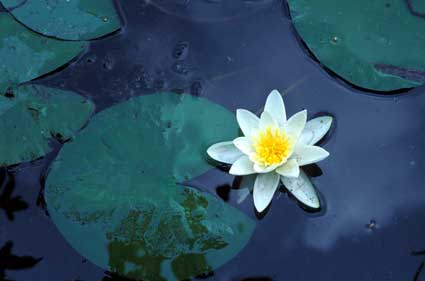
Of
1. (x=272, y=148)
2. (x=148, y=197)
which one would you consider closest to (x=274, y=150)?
(x=272, y=148)

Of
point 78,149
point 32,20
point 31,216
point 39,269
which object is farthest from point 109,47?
point 39,269

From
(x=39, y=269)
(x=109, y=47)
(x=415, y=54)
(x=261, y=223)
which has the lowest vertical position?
(x=39, y=269)

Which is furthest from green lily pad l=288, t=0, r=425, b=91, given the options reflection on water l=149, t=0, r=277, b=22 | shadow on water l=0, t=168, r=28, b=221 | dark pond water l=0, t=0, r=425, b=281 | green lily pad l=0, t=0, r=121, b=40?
shadow on water l=0, t=168, r=28, b=221

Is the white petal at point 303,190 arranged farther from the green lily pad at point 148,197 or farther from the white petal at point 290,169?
the green lily pad at point 148,197

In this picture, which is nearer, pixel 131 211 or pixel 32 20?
pixel 131 211

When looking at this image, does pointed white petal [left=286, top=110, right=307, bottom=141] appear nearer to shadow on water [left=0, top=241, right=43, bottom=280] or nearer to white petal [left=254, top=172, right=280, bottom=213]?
white petal [left=254, top=172, right=280, bottom=213]

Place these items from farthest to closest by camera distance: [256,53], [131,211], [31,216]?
[256,53] < [31,216] < [131,211]

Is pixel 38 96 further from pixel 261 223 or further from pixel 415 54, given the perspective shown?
pixel 415 54

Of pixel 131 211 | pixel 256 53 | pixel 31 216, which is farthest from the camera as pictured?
pixel 256 53
